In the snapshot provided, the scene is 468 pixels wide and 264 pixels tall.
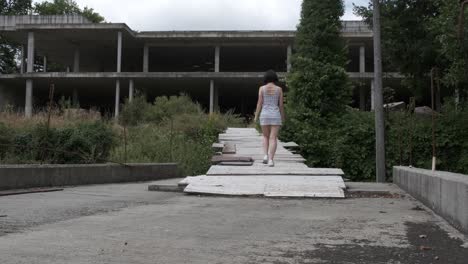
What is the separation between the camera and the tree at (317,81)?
776 inches

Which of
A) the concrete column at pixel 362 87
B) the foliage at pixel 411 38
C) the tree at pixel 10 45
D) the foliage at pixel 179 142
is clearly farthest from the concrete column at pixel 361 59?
the tree at pixel 10 45

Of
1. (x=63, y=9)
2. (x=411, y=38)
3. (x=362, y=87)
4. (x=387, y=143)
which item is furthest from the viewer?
A: (x=63, y=9)

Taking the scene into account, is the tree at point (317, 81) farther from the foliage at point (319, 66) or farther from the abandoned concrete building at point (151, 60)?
the abandoned concrete building at point (151, 60)

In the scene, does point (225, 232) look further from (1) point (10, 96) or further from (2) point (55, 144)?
(1) point (10, 96)

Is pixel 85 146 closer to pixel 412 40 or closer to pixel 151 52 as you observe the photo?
pixel 412 40

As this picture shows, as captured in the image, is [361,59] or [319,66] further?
[361,59]

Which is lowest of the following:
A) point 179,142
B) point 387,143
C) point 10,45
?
point 179,142

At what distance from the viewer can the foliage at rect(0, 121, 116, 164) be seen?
1091cm

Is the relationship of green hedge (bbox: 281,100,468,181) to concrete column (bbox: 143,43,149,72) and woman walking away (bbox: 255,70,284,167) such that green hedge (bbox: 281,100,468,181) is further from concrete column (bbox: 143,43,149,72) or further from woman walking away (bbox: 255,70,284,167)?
concrete column (bbox: 143,43,149,72)

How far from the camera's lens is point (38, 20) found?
40.4 meters

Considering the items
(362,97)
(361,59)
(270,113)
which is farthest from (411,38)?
(362,97)

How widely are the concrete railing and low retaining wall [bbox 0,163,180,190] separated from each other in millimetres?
29443

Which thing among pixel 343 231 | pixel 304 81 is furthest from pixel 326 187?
pixel 304 81

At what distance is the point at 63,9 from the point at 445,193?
213ft
